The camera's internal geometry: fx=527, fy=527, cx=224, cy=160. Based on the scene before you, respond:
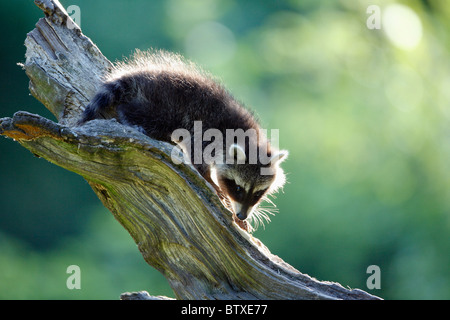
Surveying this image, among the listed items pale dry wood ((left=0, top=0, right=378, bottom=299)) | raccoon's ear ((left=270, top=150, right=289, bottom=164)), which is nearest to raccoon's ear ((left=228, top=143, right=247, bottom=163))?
raccoon's ear ((left=270, top=150, right=289, bottom=164))

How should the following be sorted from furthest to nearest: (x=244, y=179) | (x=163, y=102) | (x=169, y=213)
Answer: (x=244, y=179), (x=163, y=102), (x=169, y=213)

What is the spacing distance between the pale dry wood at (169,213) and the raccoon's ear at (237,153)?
1.26 m

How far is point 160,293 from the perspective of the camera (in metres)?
12.5

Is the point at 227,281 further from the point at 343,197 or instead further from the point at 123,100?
the point at 343,197

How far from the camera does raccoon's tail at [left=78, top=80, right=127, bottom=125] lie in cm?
505

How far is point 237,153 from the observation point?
567cm

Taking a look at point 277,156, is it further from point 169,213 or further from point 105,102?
point 105,102

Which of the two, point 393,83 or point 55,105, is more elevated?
point 393,83

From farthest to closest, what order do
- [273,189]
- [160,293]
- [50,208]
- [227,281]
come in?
1. [50,208]
2. [160,293]
3. [273,189]
4. [227,281]

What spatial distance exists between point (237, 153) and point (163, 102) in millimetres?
956

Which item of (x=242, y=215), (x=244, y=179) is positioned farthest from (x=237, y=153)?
(x=242, y=215)

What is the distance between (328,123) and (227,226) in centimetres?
758

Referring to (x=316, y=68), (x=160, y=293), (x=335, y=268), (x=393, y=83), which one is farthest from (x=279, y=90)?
(x=160, y=293)

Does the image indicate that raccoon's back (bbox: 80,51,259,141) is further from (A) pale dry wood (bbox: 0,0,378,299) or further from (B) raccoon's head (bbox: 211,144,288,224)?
(A) pale dry wood (bbox: 0,0,378,299)
